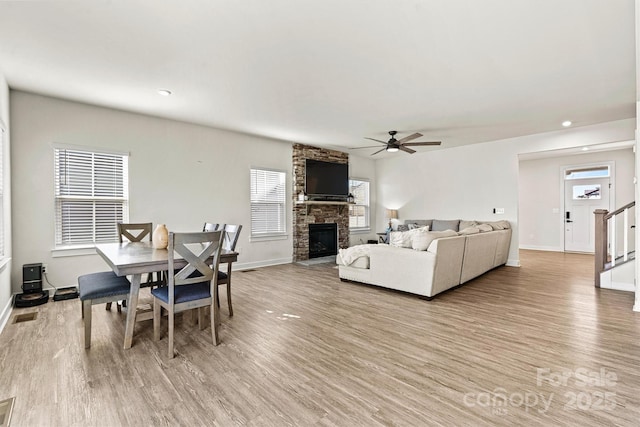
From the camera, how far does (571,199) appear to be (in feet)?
27.0

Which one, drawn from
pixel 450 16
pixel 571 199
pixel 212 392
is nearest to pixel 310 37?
pixel 450 16

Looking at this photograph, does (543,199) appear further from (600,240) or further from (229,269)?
(229,269)

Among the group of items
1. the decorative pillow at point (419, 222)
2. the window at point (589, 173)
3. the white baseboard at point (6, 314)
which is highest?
the window at point (589, 173)

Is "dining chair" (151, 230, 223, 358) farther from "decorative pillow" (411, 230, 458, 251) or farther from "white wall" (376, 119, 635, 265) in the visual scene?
"white wall" (376, 119, 635, 265)

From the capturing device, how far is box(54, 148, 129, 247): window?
14.1 ft

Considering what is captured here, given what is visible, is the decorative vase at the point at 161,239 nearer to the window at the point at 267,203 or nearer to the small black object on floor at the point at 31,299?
the small black object on floor at the point at 31,299

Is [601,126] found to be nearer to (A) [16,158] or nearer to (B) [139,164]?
(B) [139,164]

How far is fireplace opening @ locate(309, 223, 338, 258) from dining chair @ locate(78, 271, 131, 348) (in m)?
4.78

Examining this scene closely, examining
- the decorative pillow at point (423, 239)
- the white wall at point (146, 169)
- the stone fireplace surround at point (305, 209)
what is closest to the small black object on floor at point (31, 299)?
the white wall at point (146, 169)

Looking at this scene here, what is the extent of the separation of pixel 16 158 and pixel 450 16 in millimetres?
5334

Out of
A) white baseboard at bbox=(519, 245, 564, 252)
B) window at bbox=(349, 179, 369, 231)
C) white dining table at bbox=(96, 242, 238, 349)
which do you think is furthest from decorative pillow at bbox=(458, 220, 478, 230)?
white dining table at bbox=(96, 242, 238, 349)

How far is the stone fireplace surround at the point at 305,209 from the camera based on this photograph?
7070 mm

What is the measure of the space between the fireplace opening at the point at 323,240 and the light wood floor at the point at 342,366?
3545mm

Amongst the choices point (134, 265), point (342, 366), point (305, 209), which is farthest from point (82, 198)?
point (342, 366)
